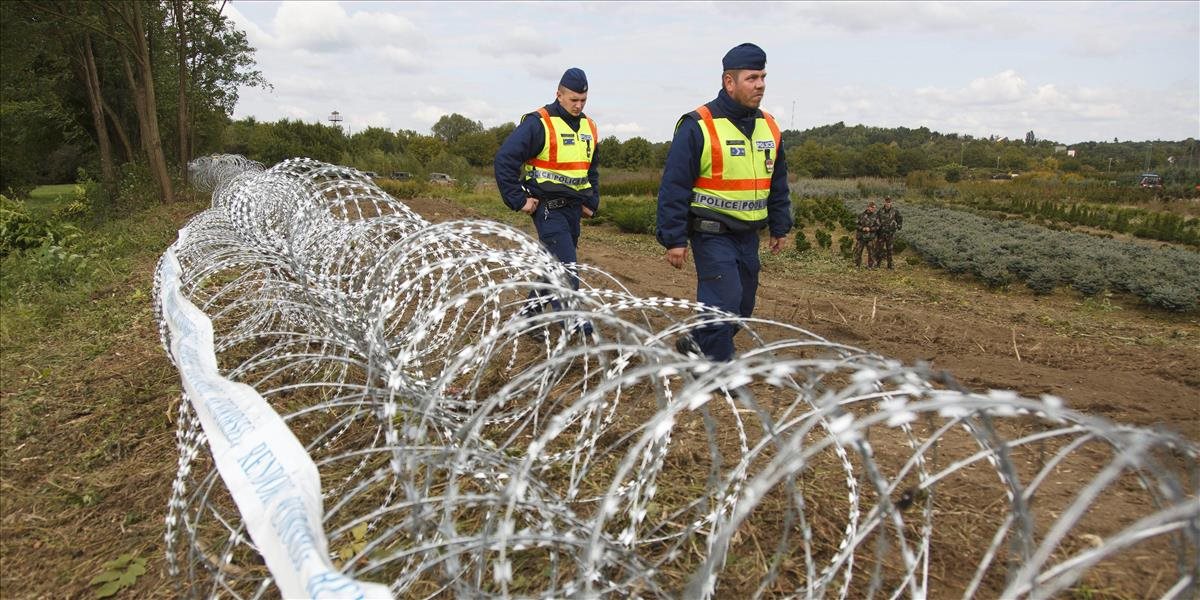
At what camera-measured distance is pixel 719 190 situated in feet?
13.5

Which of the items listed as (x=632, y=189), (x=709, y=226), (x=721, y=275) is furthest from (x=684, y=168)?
(x=632, y=189)

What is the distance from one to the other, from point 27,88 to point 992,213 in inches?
1167

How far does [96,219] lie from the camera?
54.2 feet

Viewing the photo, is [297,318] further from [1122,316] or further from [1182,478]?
[1122,316]

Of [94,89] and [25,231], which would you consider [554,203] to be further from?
[94,89]

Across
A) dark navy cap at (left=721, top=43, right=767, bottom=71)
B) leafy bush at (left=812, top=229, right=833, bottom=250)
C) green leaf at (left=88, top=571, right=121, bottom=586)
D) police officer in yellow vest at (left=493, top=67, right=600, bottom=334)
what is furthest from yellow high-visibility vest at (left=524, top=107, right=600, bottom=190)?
leafy bush at (left=812, top=229, right=833, bottom=250)

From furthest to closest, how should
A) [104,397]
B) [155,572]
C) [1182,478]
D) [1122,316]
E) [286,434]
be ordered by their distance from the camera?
[1122,316] < [104,397] < [1182,478] < [155,572] < [286,434]

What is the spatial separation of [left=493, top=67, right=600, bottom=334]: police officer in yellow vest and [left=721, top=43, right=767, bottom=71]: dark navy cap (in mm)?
1693

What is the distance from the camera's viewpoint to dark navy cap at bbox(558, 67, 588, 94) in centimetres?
532

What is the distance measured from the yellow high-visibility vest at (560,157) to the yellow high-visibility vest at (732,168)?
1509 millimetres

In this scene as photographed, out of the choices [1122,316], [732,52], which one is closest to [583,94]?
[732,52]

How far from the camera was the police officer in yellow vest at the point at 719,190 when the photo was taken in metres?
4.05

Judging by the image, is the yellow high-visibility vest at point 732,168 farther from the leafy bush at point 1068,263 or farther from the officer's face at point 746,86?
the leafy bush at point 1068,263

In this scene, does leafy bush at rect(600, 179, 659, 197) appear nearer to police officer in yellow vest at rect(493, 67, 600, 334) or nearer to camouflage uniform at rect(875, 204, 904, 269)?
camouflage uniform at rect(875, 204, 904, 269)
